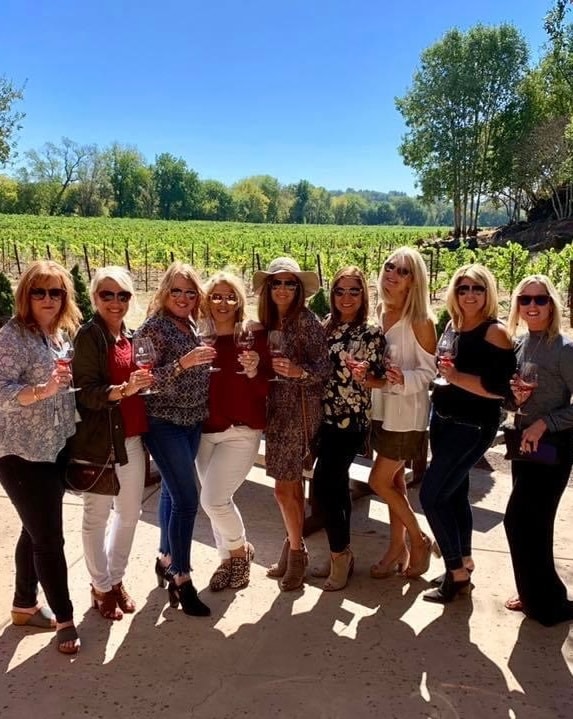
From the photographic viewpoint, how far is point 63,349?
2896mm

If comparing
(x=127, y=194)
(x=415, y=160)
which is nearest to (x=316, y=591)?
(x=415, y=160)

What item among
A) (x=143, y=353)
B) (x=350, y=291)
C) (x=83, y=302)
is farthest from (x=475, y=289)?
(x=83, y=302)

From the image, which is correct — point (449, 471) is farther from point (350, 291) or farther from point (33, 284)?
point (33, 284)

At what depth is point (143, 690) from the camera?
261cm

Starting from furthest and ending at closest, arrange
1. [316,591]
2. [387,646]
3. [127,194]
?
1. [127,194]
2. [316,591]
3. [387,646]

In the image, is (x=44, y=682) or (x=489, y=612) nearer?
(x=44, y=682)

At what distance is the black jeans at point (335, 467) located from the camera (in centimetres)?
326

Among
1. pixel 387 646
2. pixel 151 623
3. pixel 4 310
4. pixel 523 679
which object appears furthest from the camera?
pixel 4 310

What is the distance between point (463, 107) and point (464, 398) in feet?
172

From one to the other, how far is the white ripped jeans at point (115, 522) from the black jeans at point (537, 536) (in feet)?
6.29

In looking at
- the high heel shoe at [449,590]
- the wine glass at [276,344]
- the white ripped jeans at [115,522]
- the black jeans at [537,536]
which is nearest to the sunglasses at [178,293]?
the wine glass at [276,344]

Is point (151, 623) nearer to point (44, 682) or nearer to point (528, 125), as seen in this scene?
point (44, 682)

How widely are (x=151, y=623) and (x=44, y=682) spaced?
0.60m

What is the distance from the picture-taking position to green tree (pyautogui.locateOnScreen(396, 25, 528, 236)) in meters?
48.8
